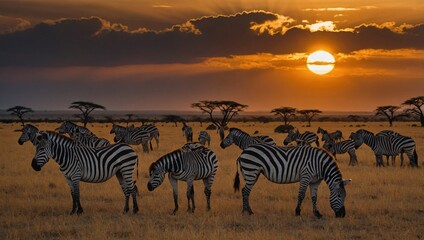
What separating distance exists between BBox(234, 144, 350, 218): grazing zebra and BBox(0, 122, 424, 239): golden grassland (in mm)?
667

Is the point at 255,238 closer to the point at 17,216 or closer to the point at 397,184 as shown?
the point at 17,216

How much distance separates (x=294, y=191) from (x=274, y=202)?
2.38m

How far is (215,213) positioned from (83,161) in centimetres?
367

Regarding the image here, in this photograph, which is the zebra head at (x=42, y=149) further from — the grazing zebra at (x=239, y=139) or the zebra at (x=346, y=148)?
the zebra at (x=346, y=148)

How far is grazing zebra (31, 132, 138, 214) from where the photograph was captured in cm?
1293

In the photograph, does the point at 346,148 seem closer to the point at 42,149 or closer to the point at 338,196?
the point at 338,196

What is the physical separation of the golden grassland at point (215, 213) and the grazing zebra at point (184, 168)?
0.73 metres

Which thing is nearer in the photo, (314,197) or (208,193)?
(314,197)

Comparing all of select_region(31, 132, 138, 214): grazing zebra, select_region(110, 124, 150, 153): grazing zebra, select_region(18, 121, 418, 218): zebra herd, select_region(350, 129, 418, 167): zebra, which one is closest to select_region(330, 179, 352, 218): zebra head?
select_region(18, 121, 418, 218): zebra herd

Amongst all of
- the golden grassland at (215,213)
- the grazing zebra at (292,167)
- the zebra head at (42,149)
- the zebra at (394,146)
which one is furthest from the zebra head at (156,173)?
the zebra at (394,146)

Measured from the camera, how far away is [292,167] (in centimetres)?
1323

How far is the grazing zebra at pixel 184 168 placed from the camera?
510 inches

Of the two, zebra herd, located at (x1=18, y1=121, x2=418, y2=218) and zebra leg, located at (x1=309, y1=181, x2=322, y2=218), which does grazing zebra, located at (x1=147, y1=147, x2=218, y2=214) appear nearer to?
zebra herd, located at (x1=18, y1=121, x2=418, y2=218)

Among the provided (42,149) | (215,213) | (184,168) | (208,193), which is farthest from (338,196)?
(42,149)
